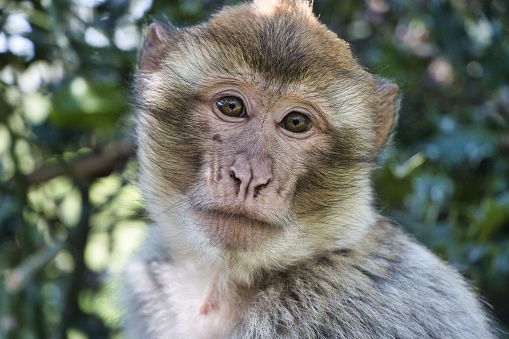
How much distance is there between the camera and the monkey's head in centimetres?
257

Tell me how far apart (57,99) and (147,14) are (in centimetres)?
74

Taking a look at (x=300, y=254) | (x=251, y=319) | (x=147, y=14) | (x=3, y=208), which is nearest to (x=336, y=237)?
(x=300, y=254)

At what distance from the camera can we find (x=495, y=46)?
13.4 ft

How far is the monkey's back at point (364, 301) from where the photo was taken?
2.68m

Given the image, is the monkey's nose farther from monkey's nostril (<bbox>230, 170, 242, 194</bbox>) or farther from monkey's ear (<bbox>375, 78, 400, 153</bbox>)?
monkey's ear (<bbox>375, 78, 400, 153</bbox>)

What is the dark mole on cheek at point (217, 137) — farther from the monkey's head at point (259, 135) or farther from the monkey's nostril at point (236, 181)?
the monkey's nostril at point (236, 181)

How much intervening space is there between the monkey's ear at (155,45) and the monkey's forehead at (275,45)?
74mm

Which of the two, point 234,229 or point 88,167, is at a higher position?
point 234,229

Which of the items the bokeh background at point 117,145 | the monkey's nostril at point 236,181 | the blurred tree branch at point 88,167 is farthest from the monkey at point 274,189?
the blurred tree branch at point 88,167

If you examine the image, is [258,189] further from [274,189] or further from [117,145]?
[117,145]

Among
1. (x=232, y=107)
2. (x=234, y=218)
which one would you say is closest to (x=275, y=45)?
(x=232, y=107)

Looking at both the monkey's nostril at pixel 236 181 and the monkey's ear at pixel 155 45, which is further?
the monkey's ear at pixel 155 45

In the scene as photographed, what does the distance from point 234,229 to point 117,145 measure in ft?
7.52

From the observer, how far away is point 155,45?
10.2 feet
